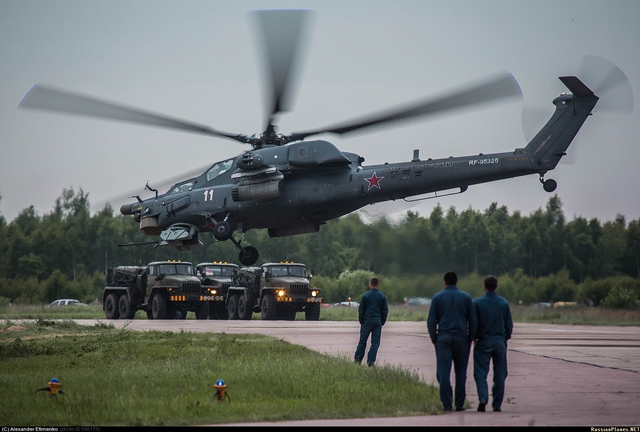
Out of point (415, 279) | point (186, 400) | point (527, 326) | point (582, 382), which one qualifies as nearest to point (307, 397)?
point (186, 400)

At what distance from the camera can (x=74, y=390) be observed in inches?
375

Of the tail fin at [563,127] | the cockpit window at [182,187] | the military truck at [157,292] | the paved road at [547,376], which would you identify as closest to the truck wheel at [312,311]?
the military truck at [157,292]

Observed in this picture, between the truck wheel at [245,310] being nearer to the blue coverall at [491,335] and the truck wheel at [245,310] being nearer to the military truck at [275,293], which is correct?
the military truck at [275,293]

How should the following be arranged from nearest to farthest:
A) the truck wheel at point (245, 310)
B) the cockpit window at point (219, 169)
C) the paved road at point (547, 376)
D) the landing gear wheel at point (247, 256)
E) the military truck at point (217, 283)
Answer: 1. the paved road at point (547, 376)
2. the cockpit window at point (219, 169)
3. the landing gear wheel at point (247, 256)
4. the truck wheel at point (245, 310)
5. the military truck at point (217, 283)

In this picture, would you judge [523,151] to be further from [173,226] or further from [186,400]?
[186,400]

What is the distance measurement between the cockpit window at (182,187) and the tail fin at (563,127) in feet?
35.1

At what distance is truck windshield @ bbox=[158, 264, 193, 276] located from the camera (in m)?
30.1

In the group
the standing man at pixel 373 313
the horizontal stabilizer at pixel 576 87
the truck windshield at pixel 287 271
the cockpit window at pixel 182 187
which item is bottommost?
the standing man at pixel 373 313

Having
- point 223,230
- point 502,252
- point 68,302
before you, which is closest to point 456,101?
point 502,252

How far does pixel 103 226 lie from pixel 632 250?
33.8 m

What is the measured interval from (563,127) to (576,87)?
1019mm

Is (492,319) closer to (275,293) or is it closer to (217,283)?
(275,293)

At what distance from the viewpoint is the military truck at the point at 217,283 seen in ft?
103

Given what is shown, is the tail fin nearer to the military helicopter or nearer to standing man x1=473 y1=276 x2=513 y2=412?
the military helicopter
